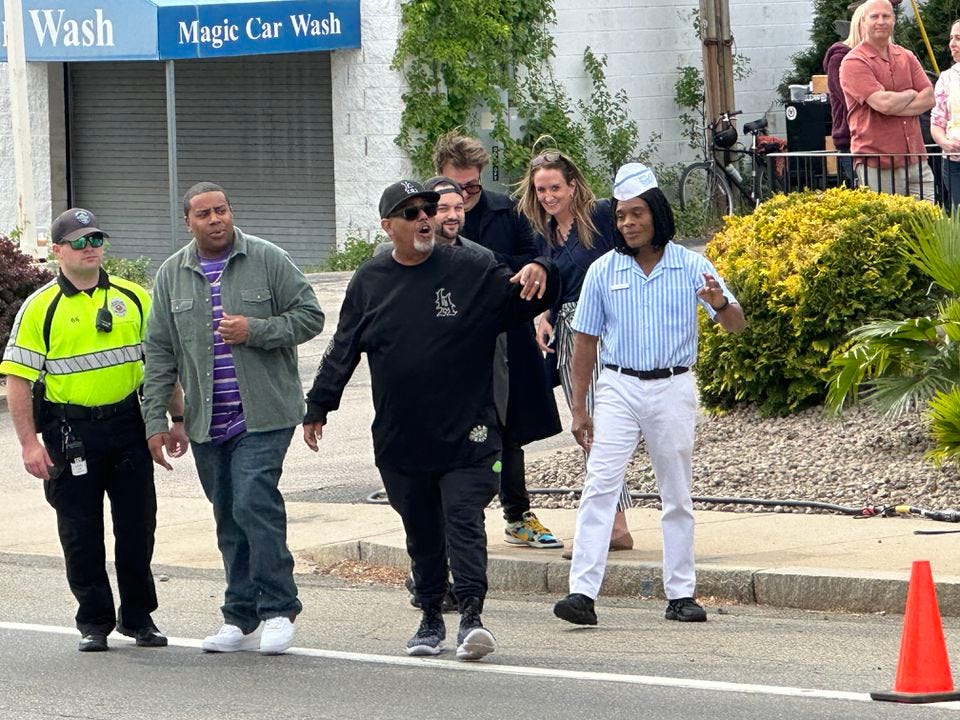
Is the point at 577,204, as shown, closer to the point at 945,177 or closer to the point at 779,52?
the point at 945,177

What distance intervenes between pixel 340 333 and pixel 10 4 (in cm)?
1166

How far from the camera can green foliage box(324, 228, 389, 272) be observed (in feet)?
70.5

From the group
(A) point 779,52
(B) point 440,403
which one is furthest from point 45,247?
(B) point 440,403

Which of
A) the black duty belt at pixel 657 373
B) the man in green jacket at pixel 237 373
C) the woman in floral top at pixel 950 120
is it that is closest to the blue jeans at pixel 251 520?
the man in green jacket at pixel 237 373

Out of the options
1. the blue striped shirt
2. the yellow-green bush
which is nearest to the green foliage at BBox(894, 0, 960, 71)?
the yellow-green bush

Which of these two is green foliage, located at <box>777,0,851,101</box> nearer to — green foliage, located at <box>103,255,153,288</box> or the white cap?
green foliage, located at <box>103,255,153,288</box>

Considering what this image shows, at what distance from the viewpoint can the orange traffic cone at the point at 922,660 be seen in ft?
20.4

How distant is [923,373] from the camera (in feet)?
Answer: 32.9

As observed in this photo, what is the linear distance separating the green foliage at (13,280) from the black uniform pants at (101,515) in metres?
7.83

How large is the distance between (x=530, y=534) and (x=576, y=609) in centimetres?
156

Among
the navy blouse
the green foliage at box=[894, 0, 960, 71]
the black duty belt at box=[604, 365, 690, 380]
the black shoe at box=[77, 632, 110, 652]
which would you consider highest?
the green foliage at box=[894, 0, 960, 71]

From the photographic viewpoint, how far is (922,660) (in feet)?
20.4

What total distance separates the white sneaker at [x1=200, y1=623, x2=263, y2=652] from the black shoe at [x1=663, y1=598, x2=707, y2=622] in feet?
5.81

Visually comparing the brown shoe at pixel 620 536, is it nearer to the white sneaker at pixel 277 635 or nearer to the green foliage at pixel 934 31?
the white sneaker at pixel 277 635
